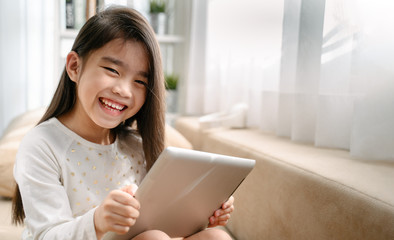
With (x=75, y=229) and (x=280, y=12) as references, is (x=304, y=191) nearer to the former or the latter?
(x=75, y=229)

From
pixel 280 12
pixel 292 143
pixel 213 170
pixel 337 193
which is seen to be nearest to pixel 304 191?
pixel 337 193

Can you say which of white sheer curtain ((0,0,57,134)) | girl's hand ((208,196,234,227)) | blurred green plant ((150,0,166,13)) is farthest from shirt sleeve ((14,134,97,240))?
blurred green plant ((150,0,166,13))

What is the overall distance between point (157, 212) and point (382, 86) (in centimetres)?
48

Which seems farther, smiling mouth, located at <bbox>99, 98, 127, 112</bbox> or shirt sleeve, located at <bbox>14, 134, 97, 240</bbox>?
smiling mouth, located at <bbox>99, 98, 127, 112</bbox>

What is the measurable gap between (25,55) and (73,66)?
1.58 meters

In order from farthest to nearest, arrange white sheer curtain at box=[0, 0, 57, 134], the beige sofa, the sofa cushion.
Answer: white sheer curtain at box=[0, 0, 57, 134], the sofa cushion, the beige sofa

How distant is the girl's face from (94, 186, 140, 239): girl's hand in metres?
0.24

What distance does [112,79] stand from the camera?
771 mm

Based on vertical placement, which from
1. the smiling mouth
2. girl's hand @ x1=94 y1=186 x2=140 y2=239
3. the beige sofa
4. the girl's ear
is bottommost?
the beige sofa

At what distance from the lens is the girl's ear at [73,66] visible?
2.70 feet

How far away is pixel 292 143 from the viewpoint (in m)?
1.04

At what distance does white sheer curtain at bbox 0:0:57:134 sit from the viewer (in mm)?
2111

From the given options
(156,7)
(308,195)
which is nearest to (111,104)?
(308,195)

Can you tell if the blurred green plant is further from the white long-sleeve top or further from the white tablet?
the white tablet
